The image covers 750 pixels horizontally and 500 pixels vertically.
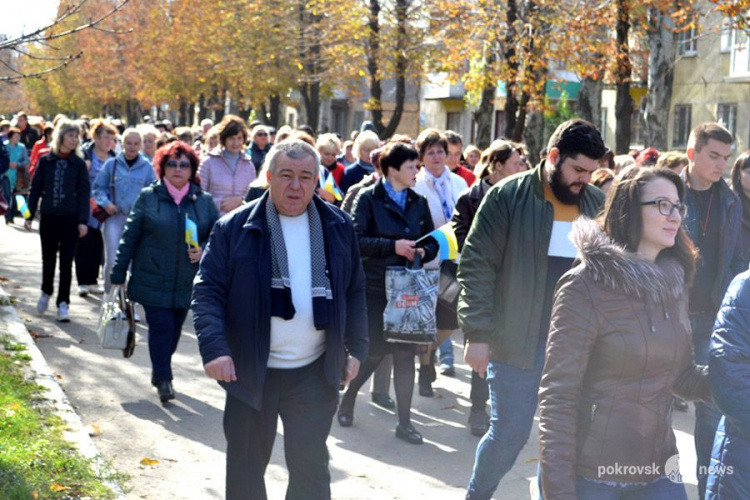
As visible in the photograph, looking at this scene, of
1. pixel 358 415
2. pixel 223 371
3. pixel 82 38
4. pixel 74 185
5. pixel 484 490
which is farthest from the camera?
pixel 82 38

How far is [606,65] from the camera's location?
22.4 metres

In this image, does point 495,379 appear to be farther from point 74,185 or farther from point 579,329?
point 74,185

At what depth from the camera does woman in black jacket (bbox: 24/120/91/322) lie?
12.2m

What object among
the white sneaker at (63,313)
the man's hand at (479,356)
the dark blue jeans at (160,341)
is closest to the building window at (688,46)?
the white sneaker at (63,313)

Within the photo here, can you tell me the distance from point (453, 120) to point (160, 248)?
49772 mm

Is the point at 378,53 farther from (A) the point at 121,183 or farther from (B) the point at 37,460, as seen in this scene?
(B) the point at 37,460

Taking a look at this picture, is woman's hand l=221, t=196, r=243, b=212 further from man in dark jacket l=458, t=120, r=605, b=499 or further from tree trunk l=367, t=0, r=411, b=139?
tree trunk l=367, t=0, r=411, b=139

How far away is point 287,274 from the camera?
16.6 feet

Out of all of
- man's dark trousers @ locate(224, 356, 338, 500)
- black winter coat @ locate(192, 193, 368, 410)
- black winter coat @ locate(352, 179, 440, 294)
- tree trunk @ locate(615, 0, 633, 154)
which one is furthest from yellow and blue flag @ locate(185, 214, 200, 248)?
tree trunk @ locate(615, 0, 633, 154)

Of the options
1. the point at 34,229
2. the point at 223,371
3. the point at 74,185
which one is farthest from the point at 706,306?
the point at 34,229

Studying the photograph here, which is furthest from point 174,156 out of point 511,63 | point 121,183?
point 511,63

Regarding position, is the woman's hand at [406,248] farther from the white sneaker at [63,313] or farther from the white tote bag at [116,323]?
the white sneaker at [63,313]

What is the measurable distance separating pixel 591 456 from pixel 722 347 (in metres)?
0.56

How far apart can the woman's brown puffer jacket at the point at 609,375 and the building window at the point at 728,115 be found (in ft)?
120
